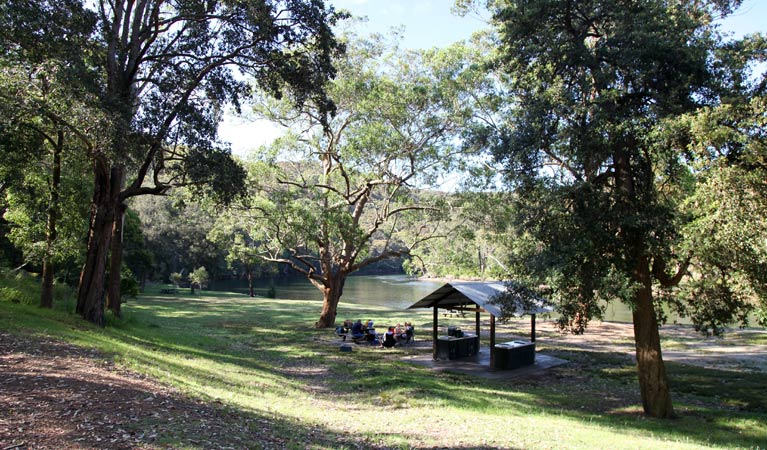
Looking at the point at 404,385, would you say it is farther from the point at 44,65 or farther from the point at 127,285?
the point at 127,285

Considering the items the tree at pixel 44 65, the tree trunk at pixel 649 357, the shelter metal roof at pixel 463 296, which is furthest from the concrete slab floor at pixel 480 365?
the tree at pixel 44 65

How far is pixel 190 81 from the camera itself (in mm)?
13227

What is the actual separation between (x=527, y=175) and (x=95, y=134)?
936 centimetres

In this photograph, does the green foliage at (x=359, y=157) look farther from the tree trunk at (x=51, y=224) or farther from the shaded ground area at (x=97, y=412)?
the shaded ground area at (x=97, y=412)

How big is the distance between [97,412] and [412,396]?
6.47 meters

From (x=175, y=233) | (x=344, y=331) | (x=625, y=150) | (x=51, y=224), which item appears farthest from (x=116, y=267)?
(x=175, y=233)

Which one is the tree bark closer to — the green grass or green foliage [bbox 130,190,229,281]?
the green grass

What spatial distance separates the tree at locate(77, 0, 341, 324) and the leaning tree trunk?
0.03 meters

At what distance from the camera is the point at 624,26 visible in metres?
10.4

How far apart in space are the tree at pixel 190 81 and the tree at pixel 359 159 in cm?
564

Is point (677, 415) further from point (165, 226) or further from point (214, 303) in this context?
point (165, 226)

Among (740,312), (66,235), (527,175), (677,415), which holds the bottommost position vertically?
(677,415)

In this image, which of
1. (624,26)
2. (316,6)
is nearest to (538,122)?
(624,26)

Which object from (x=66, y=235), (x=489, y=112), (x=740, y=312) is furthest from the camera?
(x=489, y=112)
